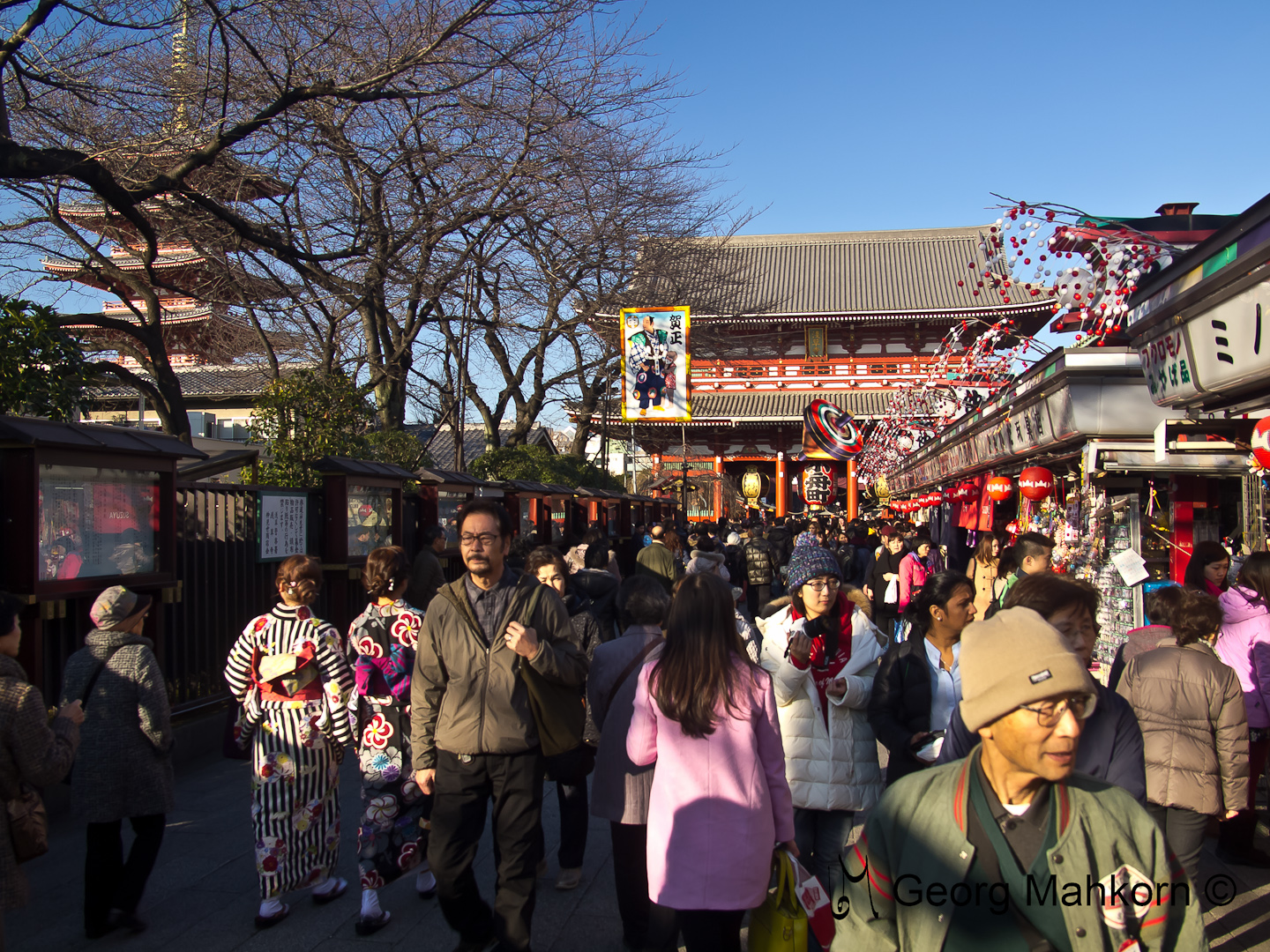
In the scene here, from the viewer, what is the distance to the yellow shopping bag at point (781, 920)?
272cm

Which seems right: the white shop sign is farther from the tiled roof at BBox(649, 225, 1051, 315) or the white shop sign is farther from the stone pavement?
the tiled roof at BBox(649, 225, 1051, 315)

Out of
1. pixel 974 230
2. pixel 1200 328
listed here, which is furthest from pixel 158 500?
pixel 974 230

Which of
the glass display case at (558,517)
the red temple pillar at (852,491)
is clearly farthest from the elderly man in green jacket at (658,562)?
the red temple pillar at (852,491)

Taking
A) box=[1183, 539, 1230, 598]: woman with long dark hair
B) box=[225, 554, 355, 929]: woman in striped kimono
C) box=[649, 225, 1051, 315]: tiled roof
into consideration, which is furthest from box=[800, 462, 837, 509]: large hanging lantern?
box=[225, 554, 355, 929]: woman in striped kimono

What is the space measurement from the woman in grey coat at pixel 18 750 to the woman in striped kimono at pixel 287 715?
0.96m

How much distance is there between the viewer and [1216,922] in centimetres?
402

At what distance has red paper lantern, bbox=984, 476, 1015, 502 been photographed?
36.3 ft

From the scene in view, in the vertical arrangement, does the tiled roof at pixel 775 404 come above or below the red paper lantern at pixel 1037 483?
above

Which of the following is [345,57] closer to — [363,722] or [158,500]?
[158,500]

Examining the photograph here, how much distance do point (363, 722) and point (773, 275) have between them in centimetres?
3055

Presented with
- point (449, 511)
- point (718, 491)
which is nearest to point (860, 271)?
point (718, 491)
